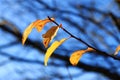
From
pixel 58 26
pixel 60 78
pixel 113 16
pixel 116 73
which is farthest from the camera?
pixel 113 16

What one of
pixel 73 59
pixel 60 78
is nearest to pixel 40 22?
pixel 73 59

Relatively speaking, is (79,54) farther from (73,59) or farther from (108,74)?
(108,74)

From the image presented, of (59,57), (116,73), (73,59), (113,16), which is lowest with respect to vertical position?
(73,59)

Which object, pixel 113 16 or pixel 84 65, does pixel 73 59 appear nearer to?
pixel 84 65

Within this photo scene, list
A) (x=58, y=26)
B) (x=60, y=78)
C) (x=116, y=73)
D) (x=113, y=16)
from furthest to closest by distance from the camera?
(x=113, y=16), (x=60, y=78), (x=116, y=73), (x=58, y=26)

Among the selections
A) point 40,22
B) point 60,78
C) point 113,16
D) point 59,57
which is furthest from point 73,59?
point 113,16

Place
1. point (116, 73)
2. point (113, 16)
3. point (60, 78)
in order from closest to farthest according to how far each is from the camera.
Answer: point (116, 73) < point (60, 78) < point (113, 16)

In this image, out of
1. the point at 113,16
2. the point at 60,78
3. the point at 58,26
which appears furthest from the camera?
the point at 113,16

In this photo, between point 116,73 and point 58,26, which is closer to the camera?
point 58,26

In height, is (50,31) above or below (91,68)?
below
